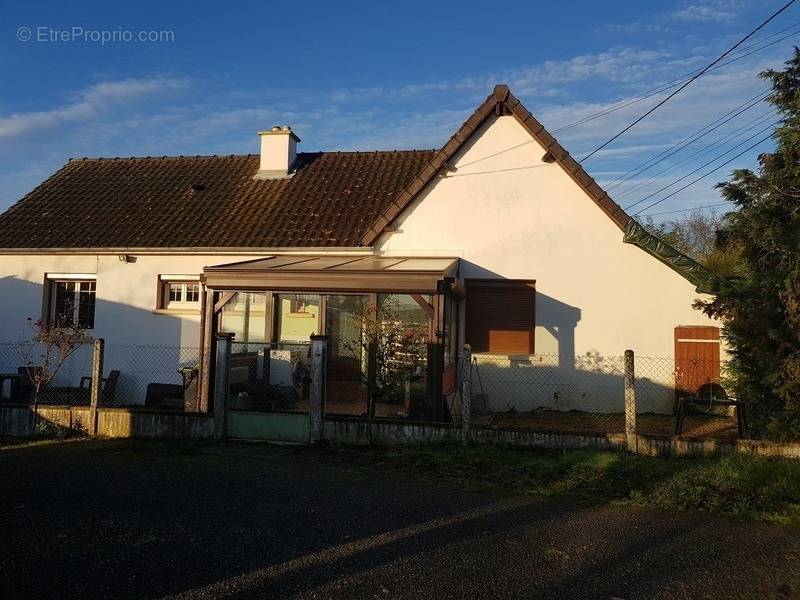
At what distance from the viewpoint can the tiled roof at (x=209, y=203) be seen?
14320 millimetres

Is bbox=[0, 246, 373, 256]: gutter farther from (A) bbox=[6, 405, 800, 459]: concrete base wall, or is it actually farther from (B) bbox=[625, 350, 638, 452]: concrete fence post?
(B) bbox=[625, 350, 638, 452]: concrete fence post

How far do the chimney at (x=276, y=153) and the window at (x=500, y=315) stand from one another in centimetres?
652

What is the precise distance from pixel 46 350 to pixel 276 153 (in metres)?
7.47

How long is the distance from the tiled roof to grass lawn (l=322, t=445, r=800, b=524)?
632cm

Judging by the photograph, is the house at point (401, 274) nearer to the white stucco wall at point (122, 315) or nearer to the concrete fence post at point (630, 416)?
the white stucco wall at point (122, 315)

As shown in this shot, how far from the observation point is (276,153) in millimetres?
17016

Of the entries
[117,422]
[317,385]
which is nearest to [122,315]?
[117,422]

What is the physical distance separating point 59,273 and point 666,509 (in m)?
13.6

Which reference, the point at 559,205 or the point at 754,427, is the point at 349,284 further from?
the point at 754,427

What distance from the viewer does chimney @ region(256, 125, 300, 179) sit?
16.9m

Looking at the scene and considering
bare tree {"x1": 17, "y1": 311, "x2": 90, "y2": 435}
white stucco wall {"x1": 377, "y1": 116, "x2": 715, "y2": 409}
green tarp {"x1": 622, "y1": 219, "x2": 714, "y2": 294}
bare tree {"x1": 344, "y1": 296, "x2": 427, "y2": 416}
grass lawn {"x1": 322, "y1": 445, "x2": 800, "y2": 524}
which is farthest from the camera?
white stucco wall {"x1": 377, "y1": 116, "x2": 715, "y2": 409}

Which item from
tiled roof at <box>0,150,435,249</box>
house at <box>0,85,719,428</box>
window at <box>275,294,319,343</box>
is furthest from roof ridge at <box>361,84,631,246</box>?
window at <box>275,294,319,343</box>

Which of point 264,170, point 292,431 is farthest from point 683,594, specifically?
point 264,170

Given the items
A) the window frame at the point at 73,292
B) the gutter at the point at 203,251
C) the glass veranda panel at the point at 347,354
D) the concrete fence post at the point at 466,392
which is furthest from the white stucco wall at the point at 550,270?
the concrete fence post at the point at 466,392
